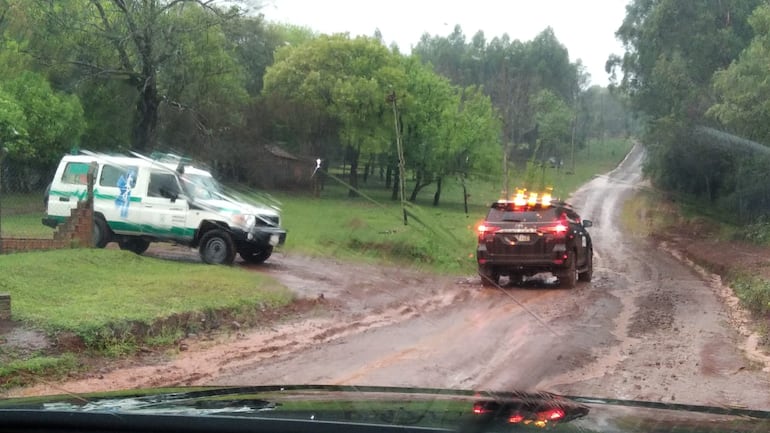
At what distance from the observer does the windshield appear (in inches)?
359

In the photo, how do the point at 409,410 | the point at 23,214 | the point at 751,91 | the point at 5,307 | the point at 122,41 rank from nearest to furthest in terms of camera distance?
the point at 409,410
the point at 5,307
the point at 23,214
the point at 122,41
the point at 751,91

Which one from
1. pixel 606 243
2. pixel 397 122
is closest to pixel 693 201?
pixel 606 243

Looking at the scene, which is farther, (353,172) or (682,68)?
(682,68)

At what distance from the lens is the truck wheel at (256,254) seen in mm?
16500

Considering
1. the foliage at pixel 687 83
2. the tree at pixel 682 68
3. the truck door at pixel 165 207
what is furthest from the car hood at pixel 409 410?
the tree at pixel 682 68

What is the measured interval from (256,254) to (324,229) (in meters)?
1.50

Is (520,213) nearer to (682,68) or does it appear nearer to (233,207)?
(233,207)

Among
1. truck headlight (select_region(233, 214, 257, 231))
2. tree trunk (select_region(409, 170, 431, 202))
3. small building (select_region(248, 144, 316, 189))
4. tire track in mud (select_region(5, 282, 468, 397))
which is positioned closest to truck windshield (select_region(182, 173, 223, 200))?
truck headlight (select_region(233, 214, 257, 231))

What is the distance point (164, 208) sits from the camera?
645 inches

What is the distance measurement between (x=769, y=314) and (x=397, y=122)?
7.53 m

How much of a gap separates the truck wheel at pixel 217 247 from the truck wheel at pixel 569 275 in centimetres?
642

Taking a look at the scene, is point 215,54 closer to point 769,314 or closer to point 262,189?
point 262,189

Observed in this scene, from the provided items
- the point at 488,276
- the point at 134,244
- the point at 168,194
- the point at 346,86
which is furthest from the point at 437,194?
the point at 134,244

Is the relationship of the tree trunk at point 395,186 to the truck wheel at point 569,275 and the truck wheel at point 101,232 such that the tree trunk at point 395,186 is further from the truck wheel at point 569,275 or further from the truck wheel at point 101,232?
the truck wheel at point 101,232
